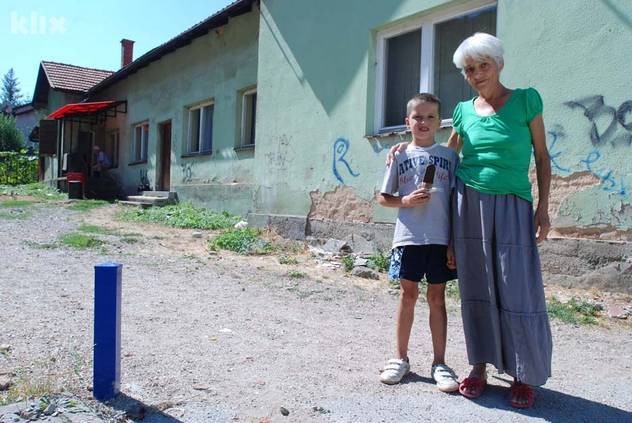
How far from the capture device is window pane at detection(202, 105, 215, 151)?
1230 centimetres

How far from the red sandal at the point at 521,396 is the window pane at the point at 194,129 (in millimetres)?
11329

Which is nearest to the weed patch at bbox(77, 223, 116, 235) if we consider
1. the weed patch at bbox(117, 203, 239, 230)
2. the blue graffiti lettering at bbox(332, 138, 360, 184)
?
the weed patch at bbox(117, 203, 239, 230)

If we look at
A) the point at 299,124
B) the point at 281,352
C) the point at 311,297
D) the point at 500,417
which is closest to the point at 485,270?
the point at 500,417

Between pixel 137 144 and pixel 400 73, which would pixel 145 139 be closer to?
pixel 137 144

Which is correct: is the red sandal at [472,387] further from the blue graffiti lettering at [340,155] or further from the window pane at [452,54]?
the blue graffiti lettering at [340,155]

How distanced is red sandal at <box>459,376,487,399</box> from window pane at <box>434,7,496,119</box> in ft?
13.6

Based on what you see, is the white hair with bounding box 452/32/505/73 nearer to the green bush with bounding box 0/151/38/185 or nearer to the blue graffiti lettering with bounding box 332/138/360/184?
the blue graffiti lettering with bounding box 332/138/360/184

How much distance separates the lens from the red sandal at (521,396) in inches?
95.1

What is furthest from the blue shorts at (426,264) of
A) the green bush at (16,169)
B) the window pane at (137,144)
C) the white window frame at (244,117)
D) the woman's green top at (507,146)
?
the green bush at (16,169)

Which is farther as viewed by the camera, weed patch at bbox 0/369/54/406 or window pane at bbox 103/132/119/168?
window pane at bbox 103/132/119/168

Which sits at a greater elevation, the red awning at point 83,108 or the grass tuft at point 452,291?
the red awning at point 83,108

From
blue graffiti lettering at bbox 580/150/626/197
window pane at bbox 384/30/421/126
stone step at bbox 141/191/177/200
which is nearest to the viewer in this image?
blue graffiti lettering at bbox 580/150/626/197

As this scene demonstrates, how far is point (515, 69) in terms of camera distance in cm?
539

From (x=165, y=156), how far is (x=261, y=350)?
12164mm
